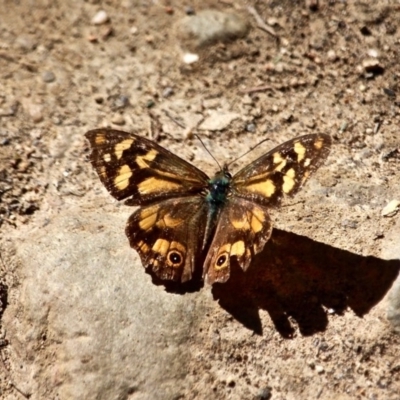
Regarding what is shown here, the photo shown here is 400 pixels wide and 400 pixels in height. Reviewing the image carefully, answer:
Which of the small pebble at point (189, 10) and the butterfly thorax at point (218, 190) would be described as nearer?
the butterfly thorax at point (218, 190)

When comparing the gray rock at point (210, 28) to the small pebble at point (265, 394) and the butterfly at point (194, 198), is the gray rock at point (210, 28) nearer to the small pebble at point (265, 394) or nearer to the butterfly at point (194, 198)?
the butterfly at point (194, 198)

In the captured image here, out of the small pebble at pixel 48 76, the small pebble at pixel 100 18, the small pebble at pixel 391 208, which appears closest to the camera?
the small pebble at pixel 391 208

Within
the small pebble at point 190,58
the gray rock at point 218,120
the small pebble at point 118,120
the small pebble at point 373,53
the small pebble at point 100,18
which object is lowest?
the small pebble at point 118,120

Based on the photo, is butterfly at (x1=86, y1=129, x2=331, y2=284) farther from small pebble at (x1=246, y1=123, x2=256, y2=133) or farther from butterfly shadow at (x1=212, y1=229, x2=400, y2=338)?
small pebble at (x1=246, y1=123, x2=256, y2=133)

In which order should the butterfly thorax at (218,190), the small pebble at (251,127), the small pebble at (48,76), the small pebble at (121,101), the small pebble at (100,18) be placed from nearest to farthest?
the butterfly thorax at (218,190) < the small pebble at (251,127) < the small pebble at (121,101) < the small pebble at (48,76) < the small pebble at (100,18)

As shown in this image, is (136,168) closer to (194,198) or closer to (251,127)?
(194,198)

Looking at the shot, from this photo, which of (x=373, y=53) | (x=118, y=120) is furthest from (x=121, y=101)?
(x=373, y=53)

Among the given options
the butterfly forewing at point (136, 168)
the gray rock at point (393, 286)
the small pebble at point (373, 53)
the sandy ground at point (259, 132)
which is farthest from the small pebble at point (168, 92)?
the gray rock at point (393, 286)
